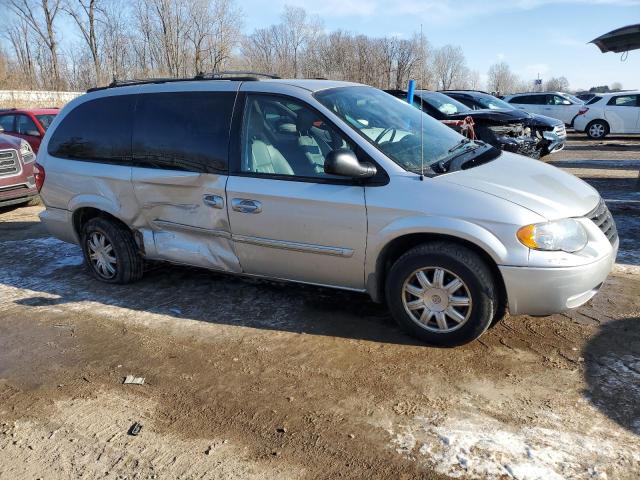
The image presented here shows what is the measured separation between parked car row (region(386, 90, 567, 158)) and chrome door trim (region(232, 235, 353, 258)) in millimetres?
6627

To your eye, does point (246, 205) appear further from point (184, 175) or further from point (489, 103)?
point (489, 103)

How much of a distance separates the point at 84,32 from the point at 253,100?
48.7m

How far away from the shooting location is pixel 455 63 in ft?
235

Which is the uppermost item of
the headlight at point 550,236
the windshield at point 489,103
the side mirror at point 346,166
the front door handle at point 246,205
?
the windshield at point 489,103

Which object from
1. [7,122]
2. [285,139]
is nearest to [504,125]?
[285,139]

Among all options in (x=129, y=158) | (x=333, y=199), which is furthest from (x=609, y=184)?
(x=129, y=158)

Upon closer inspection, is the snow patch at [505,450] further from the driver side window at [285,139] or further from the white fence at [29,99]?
the white fence at [29,99]

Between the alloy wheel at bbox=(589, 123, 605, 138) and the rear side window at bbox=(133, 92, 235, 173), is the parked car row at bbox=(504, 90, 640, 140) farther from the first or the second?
the rear side window at bbox=(133, 92, 235, 173)

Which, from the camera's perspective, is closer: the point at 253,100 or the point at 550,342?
Result: the point at 550,342

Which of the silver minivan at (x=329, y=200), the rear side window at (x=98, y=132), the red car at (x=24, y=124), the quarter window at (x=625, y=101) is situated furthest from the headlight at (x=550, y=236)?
the quarter window at (x=625, y=101)

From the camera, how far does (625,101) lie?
1820 cm

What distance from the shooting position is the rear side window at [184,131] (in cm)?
428

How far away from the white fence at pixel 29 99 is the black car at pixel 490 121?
69.8 feet

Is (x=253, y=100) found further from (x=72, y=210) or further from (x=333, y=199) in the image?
(x=72, y=210)
